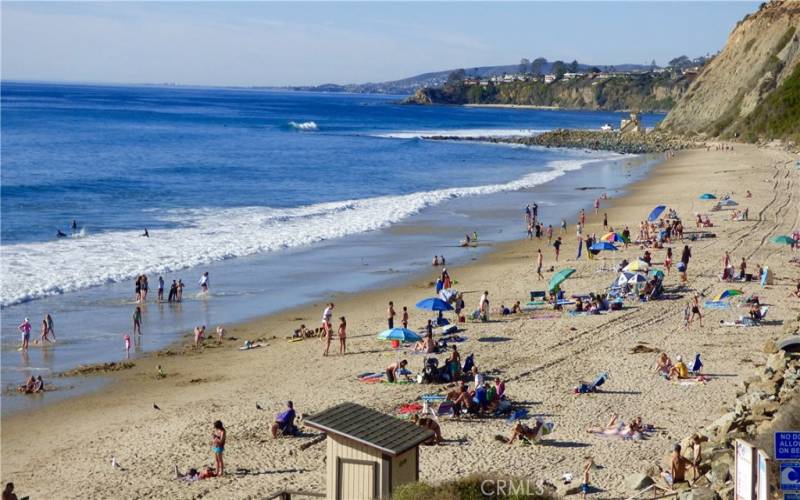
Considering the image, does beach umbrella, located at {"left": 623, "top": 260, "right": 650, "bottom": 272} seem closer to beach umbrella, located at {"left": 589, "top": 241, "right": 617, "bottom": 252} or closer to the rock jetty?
beach umbrella, located at {"left": 589, "top": 241, "right": 617, "bottom": 252}

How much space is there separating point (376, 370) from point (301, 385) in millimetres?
1670

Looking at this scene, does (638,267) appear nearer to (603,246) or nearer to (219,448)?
(603,246)

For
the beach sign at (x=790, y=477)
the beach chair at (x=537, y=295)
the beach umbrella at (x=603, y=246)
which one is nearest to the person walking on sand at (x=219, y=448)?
the beach sign at (x=790, y=477)

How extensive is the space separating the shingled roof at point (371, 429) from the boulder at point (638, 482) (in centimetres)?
336

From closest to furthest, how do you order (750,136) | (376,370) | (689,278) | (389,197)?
(376,370)
(689,278)
(389,197)
(750,136)

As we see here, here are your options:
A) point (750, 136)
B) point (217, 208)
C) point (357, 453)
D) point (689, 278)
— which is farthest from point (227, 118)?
point (357, 453)

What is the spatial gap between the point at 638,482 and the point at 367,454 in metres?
4.23

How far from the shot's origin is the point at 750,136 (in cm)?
7294

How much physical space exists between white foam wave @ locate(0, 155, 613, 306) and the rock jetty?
36908mm

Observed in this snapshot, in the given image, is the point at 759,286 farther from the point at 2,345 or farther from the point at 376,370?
the point at 2,345

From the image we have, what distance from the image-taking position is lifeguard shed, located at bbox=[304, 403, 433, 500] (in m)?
9.77

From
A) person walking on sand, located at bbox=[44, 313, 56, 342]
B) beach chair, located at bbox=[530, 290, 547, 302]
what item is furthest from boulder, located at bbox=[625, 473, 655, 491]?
person walking on sand, located at bbox=[44, 313, 56, 342]
